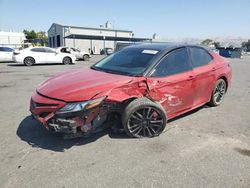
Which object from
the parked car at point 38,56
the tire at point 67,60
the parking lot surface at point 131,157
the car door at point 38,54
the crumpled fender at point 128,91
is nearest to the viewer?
the parking lot surface at point 131,157

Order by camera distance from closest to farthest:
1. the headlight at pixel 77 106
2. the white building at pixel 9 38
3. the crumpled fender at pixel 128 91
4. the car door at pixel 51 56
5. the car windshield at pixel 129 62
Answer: the headlight at pixel 77 106, the crumpled fender at pixel 128 91, the car windshield at pixel 129 62, the car door at pixel 51 56, the white building at pixel 9 38

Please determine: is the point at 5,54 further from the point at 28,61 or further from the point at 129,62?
the point at 129,62

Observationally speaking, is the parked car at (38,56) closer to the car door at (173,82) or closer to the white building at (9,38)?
the car door at (173,82)

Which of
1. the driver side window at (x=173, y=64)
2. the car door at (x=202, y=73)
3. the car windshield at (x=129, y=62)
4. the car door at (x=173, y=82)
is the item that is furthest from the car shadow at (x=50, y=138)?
the car door at (x=202, y=73)

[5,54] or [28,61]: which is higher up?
[5,54]

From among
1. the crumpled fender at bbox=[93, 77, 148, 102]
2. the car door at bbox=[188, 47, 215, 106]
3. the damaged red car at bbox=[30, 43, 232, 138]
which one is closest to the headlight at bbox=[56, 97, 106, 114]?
the damaged red car at bbox=[30, 43, 232, 138]

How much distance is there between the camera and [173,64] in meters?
4.34

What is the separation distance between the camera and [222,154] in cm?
341

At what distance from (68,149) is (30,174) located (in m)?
0.71

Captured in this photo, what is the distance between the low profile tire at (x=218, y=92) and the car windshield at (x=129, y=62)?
2.03 m

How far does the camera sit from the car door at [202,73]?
4.70 metres

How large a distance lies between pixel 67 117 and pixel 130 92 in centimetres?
103

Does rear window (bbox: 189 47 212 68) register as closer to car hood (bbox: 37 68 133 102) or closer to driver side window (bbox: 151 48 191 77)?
driver side window (bbox: 151 48 191 77)

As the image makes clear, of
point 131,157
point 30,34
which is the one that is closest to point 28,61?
point 131,157
